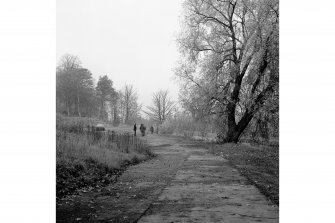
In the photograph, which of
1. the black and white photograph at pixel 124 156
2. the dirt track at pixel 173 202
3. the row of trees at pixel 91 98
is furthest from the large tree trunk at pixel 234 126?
the row of trees at pixel 91 98

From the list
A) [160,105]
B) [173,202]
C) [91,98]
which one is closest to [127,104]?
[91,98]

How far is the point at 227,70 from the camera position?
16.0 meters

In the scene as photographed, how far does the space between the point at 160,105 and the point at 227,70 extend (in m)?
35.9

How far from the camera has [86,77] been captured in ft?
104

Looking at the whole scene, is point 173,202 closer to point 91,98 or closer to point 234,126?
point 234,126

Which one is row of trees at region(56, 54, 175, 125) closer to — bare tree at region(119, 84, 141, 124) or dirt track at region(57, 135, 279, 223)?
bare tree at region(119, 84, 141, 124)

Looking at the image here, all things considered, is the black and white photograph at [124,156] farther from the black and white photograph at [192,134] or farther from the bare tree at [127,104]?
the bare tree at [127,104]

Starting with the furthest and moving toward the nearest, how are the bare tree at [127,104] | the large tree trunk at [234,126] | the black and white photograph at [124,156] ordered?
the bare tree at [127,104] < the large tree trunk at [234,126] < the black and white photograph at [124,156]

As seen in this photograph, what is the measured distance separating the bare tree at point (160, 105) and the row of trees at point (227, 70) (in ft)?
109

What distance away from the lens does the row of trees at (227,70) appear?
567 inches

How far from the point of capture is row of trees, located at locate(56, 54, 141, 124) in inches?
1146
